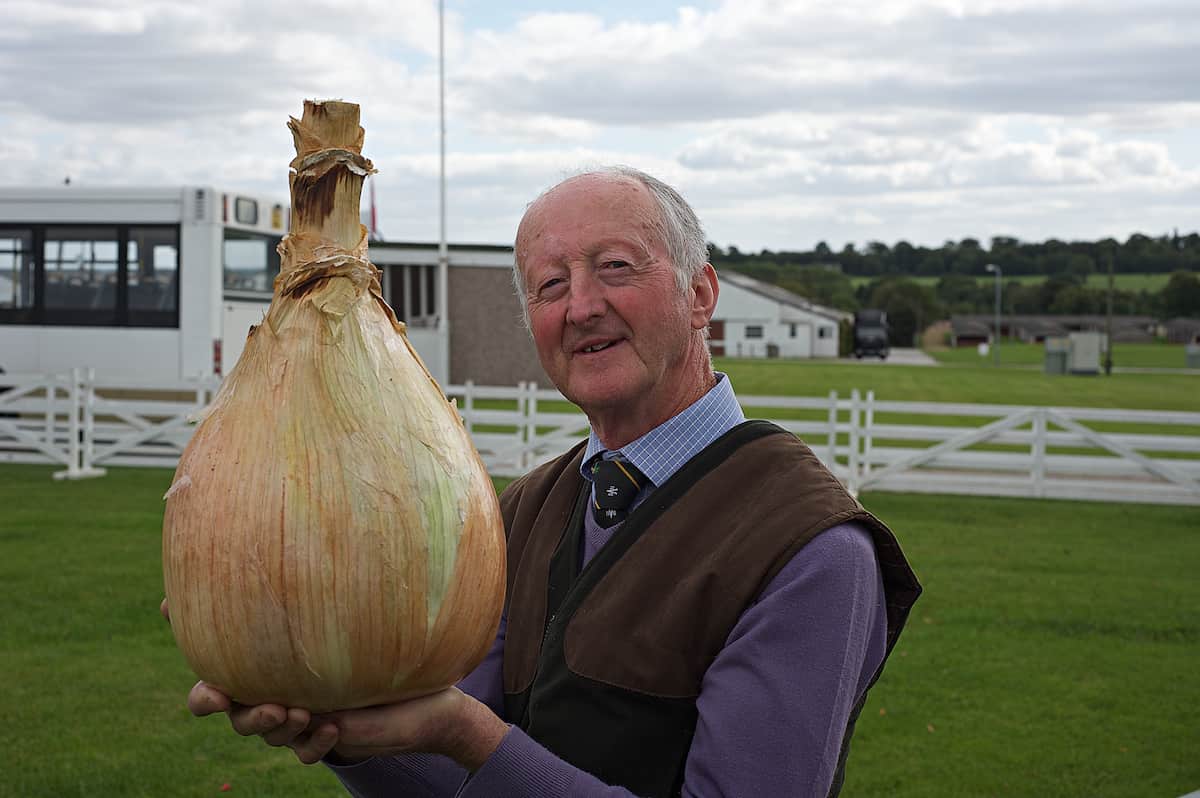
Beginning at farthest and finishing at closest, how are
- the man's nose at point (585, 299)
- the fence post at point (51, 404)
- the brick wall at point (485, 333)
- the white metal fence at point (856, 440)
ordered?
the brick wall at point (485, 333) → the fence post at point (51, 404) → the white metal fence at point (856, 440) → the man's nose at point (585, 299)

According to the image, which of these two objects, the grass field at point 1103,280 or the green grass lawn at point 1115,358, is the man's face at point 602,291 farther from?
the grass field at point 1103,280

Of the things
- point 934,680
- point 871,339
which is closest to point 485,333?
point 934,680

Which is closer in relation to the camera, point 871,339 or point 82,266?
point 82,266

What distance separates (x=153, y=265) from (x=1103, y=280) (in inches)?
5435

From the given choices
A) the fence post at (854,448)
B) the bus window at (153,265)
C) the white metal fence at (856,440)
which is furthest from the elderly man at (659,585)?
the bus window at (153,265)

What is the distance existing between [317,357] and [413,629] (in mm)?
341

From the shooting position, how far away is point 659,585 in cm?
197

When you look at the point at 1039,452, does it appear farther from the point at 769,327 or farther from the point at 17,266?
the point at 769,327

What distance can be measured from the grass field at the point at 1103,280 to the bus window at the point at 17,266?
121 meters

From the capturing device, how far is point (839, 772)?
2127 millimetres

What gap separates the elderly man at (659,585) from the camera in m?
1.80

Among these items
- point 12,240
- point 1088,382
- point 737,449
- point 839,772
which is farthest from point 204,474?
point 1088,382

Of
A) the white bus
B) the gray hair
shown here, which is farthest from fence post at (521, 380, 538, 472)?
the gray hair

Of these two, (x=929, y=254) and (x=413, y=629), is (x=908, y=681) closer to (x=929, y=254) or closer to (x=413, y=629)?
(x=413, y=629)
